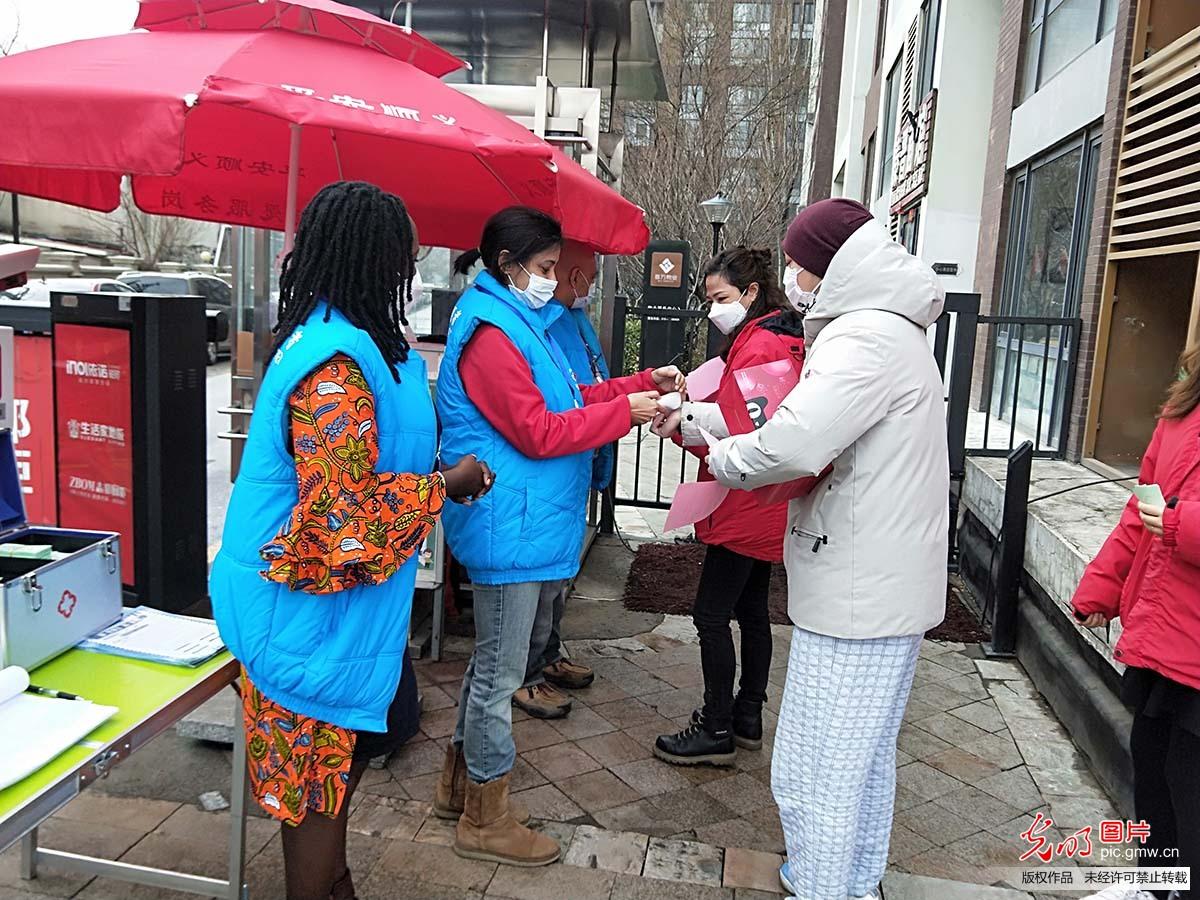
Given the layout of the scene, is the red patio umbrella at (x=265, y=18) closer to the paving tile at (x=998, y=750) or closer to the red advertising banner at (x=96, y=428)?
the red advertising banner at (x=96, y=428)

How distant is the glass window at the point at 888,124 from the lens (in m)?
16.1

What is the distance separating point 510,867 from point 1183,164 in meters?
5.29

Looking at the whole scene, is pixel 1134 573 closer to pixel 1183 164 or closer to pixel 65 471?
pixel 1183 164

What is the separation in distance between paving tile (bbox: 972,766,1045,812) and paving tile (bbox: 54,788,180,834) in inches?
118

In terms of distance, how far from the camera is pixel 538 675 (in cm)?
391

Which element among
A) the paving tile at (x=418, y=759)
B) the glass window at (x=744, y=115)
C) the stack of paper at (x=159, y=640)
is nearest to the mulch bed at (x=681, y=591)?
the paving tile at (x=418, y=759)

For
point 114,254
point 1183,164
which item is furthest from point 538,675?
point 114,254

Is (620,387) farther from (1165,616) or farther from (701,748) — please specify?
(1165,616)

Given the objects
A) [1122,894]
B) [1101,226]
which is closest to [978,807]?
[1122,894]

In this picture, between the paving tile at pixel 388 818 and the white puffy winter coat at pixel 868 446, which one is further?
the paving tile at pixel 388 818

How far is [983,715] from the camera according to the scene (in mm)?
4234

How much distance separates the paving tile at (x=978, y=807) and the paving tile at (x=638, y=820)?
107 cm

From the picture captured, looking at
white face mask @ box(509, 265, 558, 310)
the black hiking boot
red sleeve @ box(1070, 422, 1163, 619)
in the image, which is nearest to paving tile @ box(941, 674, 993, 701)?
the black hiking boot

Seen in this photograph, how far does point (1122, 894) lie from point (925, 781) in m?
1.01
